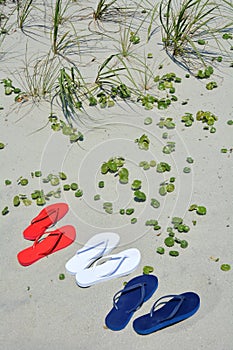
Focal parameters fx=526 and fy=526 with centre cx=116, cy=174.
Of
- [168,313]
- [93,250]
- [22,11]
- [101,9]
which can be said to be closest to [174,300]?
[168,313]

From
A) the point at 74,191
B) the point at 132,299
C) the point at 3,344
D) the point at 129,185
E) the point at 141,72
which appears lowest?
the point at 3,344

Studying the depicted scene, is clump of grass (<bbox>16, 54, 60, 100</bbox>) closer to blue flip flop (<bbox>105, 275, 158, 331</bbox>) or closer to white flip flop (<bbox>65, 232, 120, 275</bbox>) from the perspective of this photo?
white flip flop (<bbox>65, 232, 120, 275</bbox>)

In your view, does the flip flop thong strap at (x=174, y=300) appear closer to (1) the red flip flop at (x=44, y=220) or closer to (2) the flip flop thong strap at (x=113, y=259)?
(2) the flip flop thong strap at (x=113, y=259)

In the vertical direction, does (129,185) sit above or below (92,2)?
below

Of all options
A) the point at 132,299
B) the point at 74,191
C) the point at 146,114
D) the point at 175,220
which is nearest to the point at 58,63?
the point at 146,114

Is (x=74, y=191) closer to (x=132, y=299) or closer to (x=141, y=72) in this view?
(x=132, y=299)

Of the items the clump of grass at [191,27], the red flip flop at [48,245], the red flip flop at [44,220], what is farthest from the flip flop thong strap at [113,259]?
the clump of grass at [191,27]

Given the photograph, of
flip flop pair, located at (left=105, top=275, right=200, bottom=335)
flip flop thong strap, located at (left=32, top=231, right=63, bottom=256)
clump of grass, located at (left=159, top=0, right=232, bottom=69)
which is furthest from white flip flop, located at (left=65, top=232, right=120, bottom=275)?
clump of grass, located at (left=159, top=0, right=232, bottom=69)

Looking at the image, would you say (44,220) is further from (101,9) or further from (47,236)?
(101,9)
